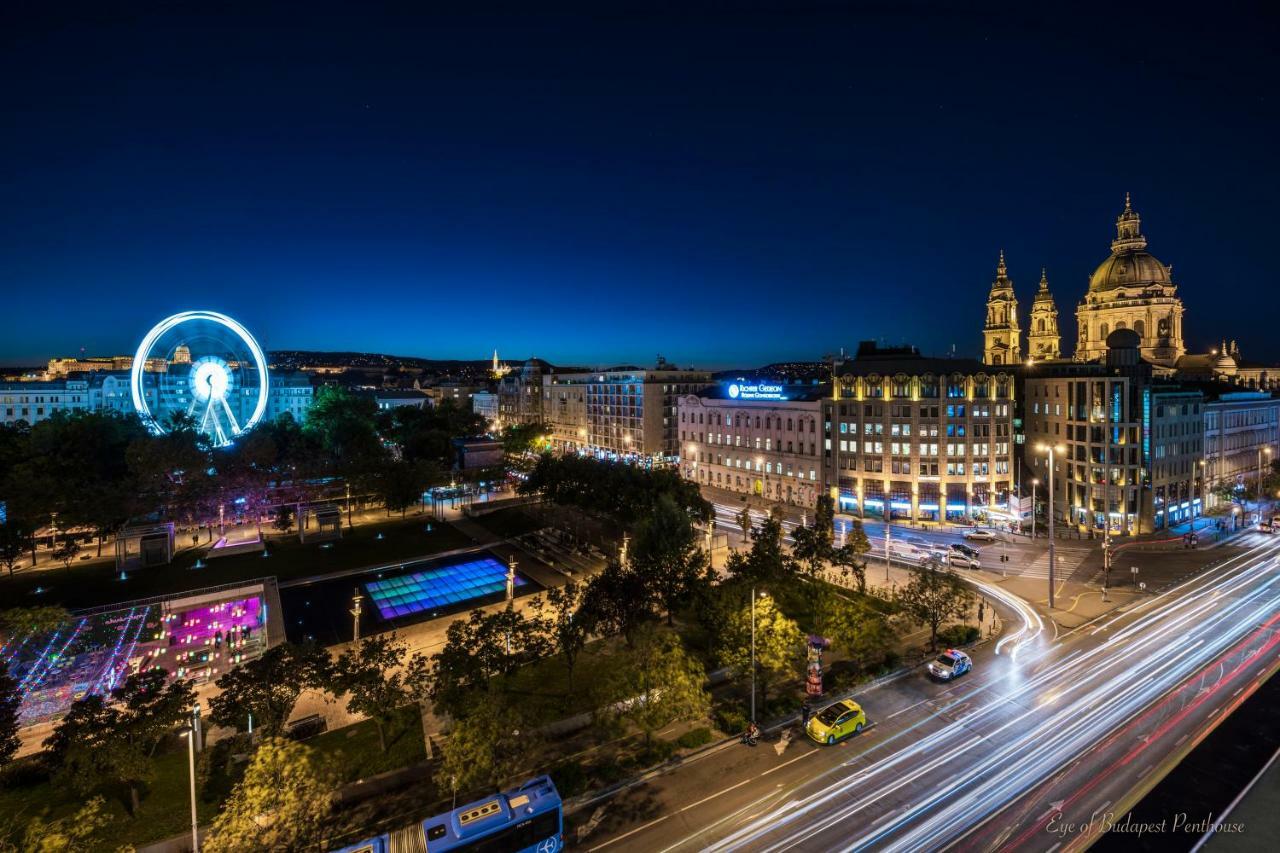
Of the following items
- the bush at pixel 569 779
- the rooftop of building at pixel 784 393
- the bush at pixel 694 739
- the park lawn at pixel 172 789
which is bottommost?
the bush at pixel 694 739

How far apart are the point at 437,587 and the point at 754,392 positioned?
58.6 metres

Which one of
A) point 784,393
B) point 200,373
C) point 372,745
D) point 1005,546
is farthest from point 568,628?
point 200,373

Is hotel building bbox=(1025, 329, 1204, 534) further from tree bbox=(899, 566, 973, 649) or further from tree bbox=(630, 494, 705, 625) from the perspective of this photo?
tree bbox=(630, 494, 705, 625)

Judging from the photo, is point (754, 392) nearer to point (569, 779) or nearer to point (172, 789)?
point (569, 779)

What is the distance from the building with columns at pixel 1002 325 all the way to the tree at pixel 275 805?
17098 centimetres

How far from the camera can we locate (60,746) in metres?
23.4

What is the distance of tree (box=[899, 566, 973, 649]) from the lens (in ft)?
126

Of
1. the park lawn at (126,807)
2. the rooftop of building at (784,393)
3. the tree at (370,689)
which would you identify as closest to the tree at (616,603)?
the tree at (370,689)

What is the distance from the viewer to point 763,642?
31750 mm

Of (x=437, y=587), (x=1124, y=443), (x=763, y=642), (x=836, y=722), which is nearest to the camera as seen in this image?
(x=836, y=722)

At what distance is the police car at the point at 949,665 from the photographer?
116ft

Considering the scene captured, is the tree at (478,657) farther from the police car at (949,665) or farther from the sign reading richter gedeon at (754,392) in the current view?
the sign reading richter gedeon at (754,392)

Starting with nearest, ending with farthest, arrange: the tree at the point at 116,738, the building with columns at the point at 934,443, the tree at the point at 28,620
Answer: the tree at the point at 116,738
the tree at the point at 28,620
the building with columns at the point at 934,443

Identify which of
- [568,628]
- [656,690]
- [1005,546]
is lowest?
[1005,546]
